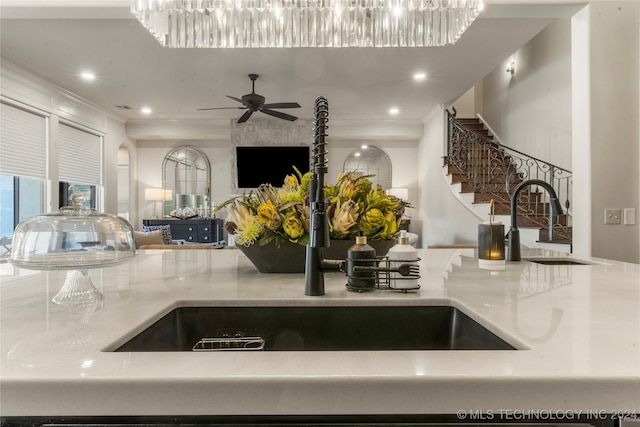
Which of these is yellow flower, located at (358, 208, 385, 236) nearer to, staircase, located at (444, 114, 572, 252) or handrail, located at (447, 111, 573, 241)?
staircase, located at (444, 114, 572, 252)

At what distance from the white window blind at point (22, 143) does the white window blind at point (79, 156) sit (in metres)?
0.40

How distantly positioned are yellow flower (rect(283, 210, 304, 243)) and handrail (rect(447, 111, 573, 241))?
432 centimetres

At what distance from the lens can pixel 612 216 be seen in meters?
2.64

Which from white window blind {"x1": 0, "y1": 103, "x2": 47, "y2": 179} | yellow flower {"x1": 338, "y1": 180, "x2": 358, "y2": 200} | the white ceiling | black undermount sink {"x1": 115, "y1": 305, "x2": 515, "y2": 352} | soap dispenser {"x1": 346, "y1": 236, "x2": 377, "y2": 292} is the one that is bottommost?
black undermount sink {"x1": 115, "y1": 305, "x2": 515, "y2": 352}

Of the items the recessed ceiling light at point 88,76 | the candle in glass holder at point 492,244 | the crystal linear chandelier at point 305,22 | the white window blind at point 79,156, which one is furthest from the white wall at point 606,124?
the white window blind at point 79,156

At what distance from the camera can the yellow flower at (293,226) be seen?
3.60 ft

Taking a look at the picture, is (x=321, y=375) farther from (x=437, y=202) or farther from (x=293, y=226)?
(x=437, y=202)

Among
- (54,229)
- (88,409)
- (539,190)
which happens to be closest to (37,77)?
(54,229)

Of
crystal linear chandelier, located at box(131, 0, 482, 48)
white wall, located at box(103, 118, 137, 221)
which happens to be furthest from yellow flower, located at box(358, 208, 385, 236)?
white wall, located at box(103, 118, 137, 221)

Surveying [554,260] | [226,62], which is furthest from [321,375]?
[226,62]

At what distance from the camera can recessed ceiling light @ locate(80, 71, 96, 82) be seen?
482cm

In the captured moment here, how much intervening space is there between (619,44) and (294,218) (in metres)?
2.87

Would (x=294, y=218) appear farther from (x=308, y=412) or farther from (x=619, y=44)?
(x=619, y=44)

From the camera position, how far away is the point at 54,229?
0.97 m
